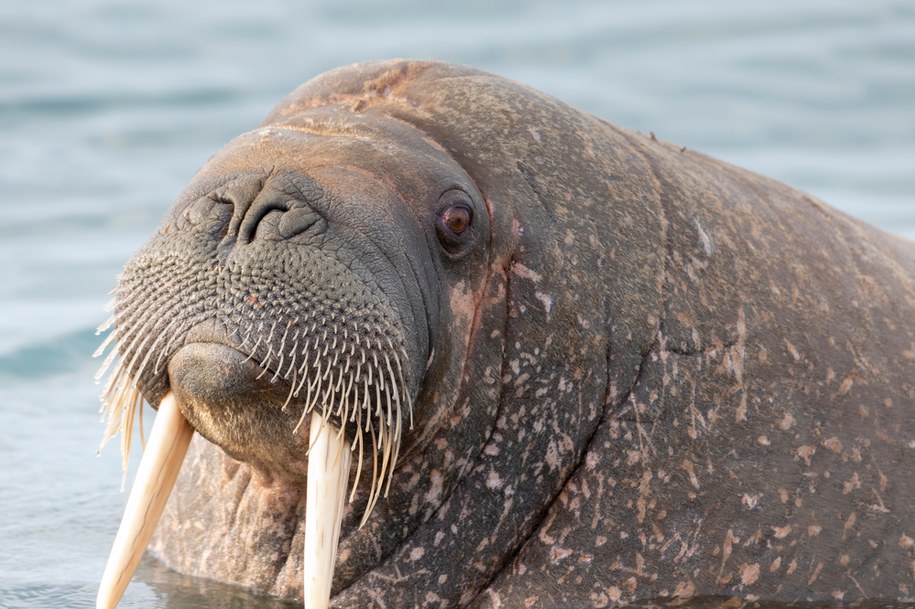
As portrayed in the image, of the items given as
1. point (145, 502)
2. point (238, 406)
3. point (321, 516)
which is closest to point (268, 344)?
point (238, 406)

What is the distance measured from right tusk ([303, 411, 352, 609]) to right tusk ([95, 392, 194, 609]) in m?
0.54

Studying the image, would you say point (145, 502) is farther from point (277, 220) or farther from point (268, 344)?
point (277, 220)

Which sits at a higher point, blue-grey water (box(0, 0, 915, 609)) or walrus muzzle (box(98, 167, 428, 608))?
walrus muzzle (box(98, 167, 428, 608))

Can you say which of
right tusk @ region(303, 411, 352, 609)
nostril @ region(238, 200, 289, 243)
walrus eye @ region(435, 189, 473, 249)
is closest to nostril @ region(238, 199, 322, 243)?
nostril @ region(238, 200, 289, 243)

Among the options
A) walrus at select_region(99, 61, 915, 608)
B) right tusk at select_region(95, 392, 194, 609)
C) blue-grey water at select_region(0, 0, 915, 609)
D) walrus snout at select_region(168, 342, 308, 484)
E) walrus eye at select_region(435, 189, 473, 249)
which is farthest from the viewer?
blue-grey water at select_region(0, 0, 915, 609)

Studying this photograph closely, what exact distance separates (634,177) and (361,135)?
120 cm

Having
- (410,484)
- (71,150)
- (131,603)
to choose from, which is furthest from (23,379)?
(71,150)

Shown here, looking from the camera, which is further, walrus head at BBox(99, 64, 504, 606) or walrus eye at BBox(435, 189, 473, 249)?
walrus eye at BBox(435, 189, 473, 249)

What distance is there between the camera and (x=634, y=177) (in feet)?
22.6

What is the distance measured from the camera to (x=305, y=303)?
5684mm

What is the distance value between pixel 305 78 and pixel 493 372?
13.2 m

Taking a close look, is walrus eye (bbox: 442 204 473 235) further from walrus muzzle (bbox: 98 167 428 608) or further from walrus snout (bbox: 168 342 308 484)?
walrus snout (bbox: 168 342 308 484)

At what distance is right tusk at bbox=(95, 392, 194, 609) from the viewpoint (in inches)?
233

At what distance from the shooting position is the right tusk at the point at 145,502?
5930 mm
